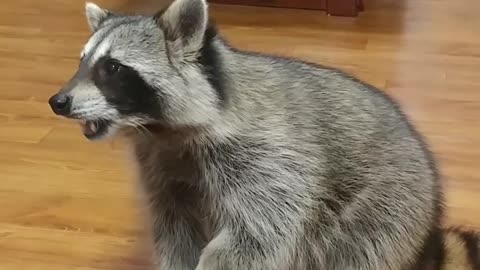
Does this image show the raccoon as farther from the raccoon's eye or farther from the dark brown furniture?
the dark brown furniture

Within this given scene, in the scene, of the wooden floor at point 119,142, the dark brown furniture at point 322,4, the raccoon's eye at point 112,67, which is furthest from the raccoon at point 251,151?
the dark brown furniture at point 322,4

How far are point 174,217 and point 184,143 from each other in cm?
16

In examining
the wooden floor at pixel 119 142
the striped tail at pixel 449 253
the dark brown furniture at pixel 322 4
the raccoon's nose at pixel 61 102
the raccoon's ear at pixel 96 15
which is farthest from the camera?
the dark brown furniture at pixel 322 4

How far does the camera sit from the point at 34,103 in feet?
7.26

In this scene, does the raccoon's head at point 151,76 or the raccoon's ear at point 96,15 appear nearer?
the raccoon's head at point 151,76

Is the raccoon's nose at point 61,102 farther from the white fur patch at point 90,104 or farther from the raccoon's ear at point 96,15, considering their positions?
the raccoon's ear at point 96,15

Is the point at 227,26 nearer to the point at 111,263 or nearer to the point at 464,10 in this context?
the point at 464,10

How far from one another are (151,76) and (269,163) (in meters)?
0.22

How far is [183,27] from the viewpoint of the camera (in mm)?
1270

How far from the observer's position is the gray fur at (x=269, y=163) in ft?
4.20

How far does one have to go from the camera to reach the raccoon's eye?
1254 mm

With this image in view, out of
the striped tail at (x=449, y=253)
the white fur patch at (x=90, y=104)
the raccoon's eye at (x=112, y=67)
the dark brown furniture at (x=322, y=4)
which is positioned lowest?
the striped tail at (x=449, y=253)

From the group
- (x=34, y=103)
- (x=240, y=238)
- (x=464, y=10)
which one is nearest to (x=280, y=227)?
(x=240, y=238)

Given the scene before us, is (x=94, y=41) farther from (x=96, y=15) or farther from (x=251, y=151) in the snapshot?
(x=251, y=151)
